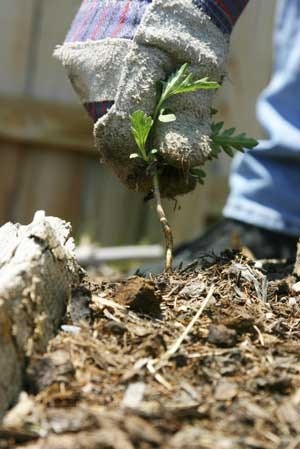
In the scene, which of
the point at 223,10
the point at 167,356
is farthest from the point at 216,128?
the point at 167,356

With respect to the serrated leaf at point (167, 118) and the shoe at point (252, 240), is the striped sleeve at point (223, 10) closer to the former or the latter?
the serrated leaf at point (167, 118)

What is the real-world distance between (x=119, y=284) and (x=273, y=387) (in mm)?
437

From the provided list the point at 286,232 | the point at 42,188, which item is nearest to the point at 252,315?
the point at 286,232

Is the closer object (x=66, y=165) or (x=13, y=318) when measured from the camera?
(x=13, y=318)

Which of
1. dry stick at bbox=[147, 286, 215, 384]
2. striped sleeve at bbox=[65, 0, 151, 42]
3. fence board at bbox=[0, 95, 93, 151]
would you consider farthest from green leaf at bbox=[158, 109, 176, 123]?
fence board at bbox=[0, 95, 93, 151]

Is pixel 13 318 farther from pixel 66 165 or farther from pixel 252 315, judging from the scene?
pixel 66 165

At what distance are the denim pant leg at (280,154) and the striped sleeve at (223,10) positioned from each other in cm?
120

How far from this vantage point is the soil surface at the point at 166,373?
111 centimetres

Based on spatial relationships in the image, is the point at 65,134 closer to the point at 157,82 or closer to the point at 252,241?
the point at 252,241

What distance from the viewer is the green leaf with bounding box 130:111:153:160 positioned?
69.9 inches

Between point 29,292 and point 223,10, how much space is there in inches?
41.9

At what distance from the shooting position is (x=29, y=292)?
1.32 m

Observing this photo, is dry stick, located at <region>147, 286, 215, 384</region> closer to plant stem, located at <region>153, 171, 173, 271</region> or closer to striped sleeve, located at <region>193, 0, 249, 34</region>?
plant stem, located at <region>153, 171, 173, 271</region>

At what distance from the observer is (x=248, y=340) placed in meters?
1.41
